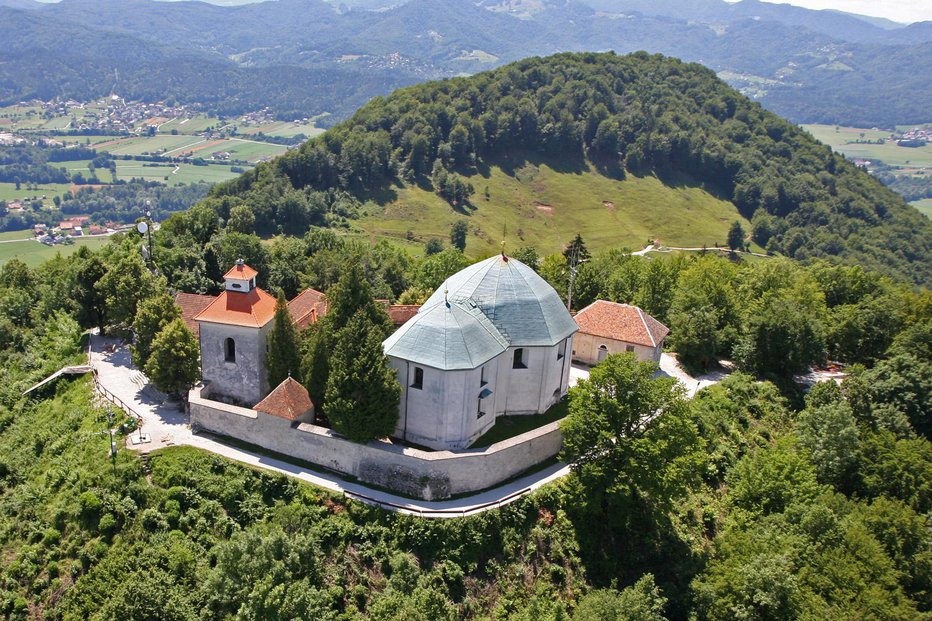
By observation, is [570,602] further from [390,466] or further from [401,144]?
[401,144]

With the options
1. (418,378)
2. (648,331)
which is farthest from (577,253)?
(418,378)

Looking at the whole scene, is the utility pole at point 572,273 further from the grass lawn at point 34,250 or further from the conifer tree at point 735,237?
the grass lawn at point 34,250

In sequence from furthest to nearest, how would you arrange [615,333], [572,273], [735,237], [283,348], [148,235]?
[735,237], [148,235], [572,273], [615,333], [283,348]

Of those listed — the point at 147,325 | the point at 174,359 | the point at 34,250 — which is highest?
the point at 147,325

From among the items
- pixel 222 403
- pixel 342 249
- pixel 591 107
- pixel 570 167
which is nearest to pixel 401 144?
pixel 570 167

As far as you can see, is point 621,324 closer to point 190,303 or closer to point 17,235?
point 190,303

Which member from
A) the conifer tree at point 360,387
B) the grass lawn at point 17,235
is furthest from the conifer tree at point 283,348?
the grass lawn at point 17,235
